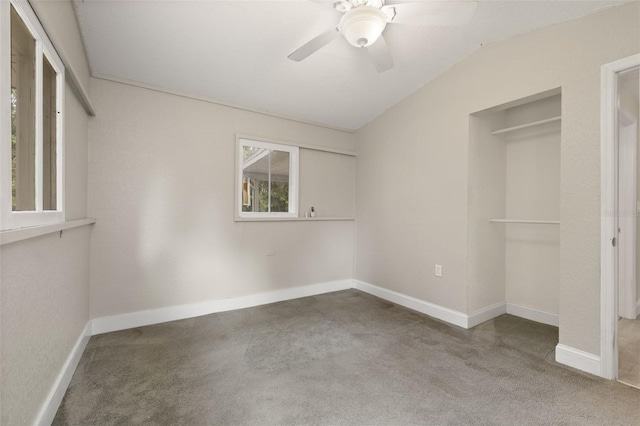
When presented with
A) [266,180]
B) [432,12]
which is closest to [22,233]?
[432,12]

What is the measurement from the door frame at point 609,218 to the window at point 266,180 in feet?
9.32

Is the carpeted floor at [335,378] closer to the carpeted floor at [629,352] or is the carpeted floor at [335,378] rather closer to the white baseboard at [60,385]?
the white baseboard at [60,385]

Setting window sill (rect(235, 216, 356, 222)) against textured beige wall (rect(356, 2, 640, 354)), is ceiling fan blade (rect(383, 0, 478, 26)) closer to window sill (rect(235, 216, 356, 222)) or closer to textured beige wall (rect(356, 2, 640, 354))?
textured beige wall (rect(356, 2, 640, 354))

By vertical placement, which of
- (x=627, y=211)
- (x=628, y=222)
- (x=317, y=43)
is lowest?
(x=628, y=222)

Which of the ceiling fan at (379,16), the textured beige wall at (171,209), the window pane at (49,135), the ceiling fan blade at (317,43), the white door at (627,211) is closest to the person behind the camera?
the window pane at (49,135)

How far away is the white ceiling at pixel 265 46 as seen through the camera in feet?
6.58

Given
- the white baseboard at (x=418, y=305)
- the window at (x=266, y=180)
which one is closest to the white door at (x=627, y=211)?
the white baseboard at (x=418, y=305)

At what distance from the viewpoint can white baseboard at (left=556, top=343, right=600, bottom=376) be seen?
194 cm

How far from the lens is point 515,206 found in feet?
10.0

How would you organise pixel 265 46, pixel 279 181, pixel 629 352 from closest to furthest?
1. pixel 629 352
2. pixel 265 46
3. pixel 279 181

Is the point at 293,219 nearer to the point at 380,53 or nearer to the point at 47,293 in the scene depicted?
the point at 380,53

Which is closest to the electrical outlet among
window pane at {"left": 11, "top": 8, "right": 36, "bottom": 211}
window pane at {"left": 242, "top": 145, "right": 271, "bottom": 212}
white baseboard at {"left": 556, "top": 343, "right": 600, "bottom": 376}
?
white baseboard at {"left": 556, "top": 343, "right": 600, "bottom": 376}

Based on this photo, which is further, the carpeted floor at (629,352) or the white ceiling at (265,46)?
the white ceiling at (265,46)

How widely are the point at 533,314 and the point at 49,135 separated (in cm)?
426
